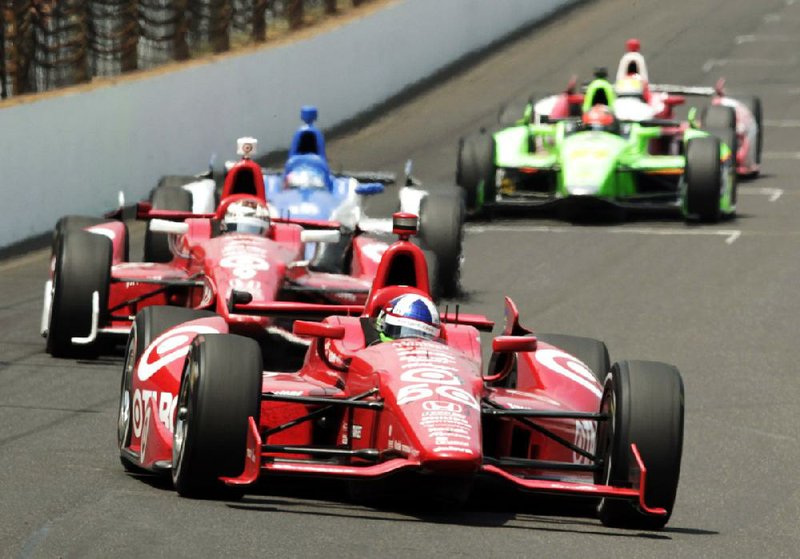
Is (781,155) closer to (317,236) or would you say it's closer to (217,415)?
(317,236)

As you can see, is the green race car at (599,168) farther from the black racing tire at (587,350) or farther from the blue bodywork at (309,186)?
the black racing tire at (587,350)

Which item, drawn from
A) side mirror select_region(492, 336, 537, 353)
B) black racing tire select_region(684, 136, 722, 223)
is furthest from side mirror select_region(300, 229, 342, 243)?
black racing tire select_region(684, 136, 722, 223)

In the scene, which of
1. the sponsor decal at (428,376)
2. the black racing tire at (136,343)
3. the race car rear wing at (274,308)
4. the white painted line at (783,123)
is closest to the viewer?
the sponsor decal at (428,376)

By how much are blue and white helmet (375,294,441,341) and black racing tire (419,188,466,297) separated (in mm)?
7057

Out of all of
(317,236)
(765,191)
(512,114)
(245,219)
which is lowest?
(765,191)

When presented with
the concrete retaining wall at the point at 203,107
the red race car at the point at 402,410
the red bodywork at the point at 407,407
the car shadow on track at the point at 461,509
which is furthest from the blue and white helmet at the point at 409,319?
the concrete retaining wall at the point at 203,107

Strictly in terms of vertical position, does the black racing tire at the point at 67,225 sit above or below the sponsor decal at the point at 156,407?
above

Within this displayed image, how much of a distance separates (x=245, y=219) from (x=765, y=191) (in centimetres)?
1238

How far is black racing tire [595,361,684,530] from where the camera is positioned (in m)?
8.63

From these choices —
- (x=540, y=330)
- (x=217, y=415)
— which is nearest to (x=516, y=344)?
(x=217, y=415)

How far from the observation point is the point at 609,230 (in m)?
21.6

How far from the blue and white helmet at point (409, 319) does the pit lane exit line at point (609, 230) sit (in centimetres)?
1185

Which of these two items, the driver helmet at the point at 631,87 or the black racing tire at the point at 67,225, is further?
the driver helmet at the point at 631,87

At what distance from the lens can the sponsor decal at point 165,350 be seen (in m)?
9.77
